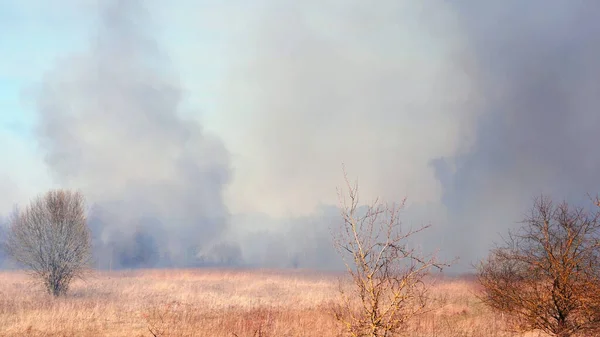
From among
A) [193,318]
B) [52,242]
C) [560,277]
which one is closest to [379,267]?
[560,277]

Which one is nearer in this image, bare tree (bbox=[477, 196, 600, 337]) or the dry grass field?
bare tree (bbox=[477, 196, 600, 337])

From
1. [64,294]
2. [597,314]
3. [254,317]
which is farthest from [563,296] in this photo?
[64,294]

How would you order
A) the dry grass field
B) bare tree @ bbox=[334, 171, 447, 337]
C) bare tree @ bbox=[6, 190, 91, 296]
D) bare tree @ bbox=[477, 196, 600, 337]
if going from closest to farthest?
bare tree @ bbox=[334, 171, 447, 337]
bare tree @ bbox=[477, 196, 600, 337]
the dry grass field
bare tree @ bbox=[6, 190, 91, 296]

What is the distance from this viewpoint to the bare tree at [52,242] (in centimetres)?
3253

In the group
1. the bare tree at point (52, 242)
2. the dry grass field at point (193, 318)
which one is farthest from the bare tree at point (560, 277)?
the bare tree at point (52, 242)

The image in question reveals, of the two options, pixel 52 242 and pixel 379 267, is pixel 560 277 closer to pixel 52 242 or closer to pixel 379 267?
pixel 379 267

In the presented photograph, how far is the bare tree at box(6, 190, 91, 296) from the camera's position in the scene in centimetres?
3253

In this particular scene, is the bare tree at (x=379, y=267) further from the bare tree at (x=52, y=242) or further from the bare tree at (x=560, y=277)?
the bare tree at (x=52, y=242)

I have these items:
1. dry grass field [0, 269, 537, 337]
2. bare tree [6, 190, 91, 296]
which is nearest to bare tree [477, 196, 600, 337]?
dry grass field [0, 269, 537, 337]

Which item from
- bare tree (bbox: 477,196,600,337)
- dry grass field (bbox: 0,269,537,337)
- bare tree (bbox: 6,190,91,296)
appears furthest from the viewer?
bare tree (bbox: 6,190,91,296)

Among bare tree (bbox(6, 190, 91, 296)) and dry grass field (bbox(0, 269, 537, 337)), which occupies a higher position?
bare tree (bbox(6, 190, 91, 296))

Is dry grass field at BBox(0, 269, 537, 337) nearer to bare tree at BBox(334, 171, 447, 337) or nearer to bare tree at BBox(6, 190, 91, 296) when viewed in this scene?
bare tree at BBox(6, 190, 91, 296)

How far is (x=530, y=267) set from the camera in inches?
602

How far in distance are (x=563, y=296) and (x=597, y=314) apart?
0.97m
